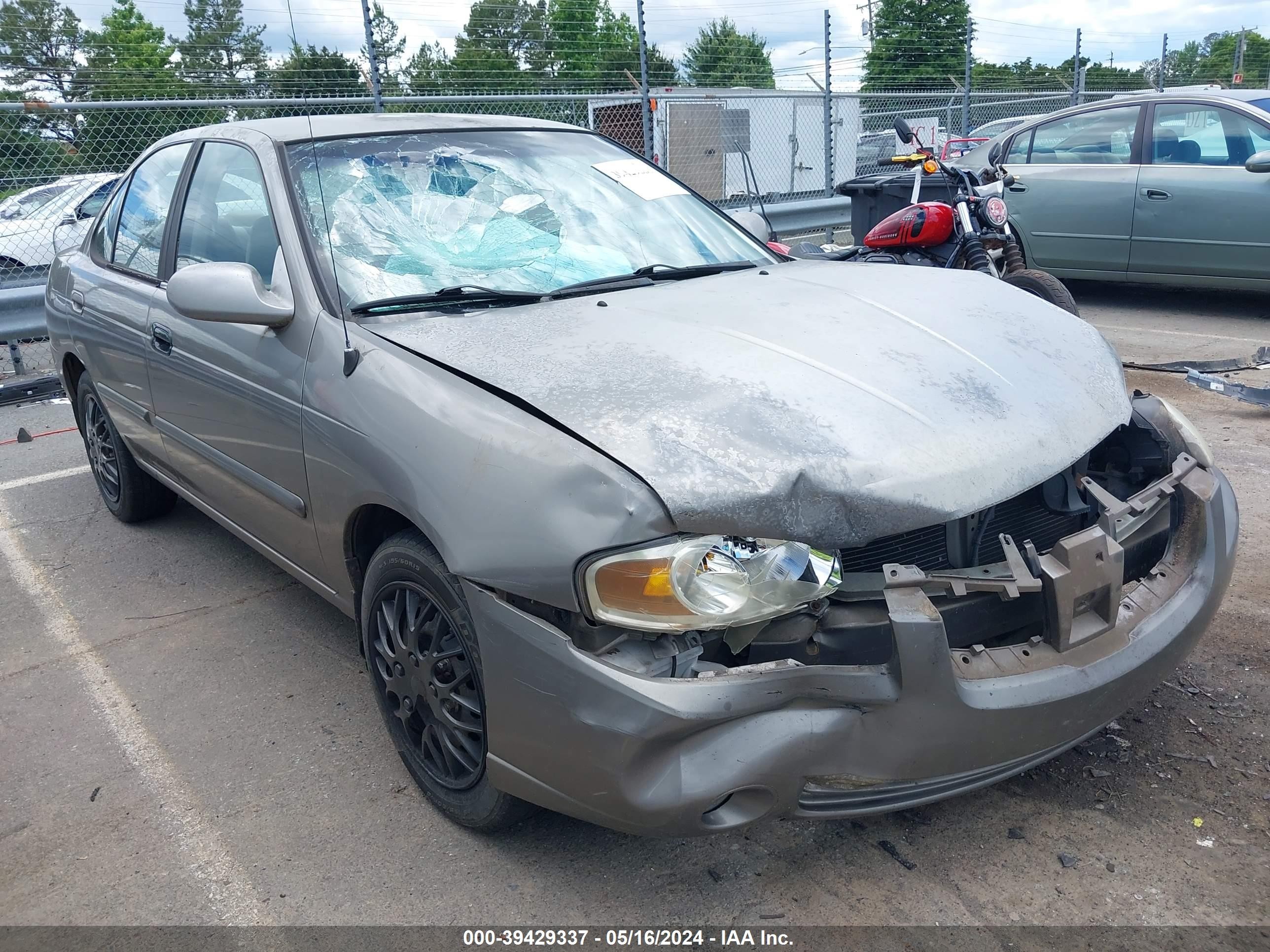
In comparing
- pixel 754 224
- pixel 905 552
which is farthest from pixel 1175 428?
pixel 754 224

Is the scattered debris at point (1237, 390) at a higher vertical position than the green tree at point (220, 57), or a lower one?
lower

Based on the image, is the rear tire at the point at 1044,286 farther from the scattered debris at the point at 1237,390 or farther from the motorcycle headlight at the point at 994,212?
the scattered debris at the point at 1237,390

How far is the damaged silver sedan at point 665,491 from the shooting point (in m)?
1.94

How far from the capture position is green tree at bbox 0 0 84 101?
931cm

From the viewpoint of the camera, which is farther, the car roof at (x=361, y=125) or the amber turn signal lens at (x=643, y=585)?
the car roof at (x=361, y=125)

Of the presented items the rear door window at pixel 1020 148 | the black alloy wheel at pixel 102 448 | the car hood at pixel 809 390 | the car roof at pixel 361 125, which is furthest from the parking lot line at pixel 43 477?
the rear door window at pixel 1020 148

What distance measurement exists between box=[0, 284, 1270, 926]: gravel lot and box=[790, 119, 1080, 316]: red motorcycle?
2.74m

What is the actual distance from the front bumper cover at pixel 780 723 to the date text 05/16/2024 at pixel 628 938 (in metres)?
0.27

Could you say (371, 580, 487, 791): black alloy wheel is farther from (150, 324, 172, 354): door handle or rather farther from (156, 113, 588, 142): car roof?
Result: (156, 113, 588, 142): car roof

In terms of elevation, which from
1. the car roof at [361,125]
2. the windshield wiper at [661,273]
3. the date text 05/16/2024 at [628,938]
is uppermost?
the car roof at [361,125]

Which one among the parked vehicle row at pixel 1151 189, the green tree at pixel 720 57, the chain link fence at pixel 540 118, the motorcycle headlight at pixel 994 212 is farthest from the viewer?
the green tree at pixel 720 57

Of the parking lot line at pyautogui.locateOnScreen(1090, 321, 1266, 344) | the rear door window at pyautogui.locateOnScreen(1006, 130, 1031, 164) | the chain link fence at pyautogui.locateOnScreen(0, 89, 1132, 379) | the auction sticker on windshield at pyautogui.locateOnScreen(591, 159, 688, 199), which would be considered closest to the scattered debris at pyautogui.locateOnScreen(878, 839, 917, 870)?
the auction sticker on windshield at pyautogui.locateOnScreen(591, 159, 688, 199)

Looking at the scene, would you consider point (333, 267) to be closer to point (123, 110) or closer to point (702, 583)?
point (702, 583)

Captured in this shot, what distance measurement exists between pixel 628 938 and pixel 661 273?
72.3 inches
